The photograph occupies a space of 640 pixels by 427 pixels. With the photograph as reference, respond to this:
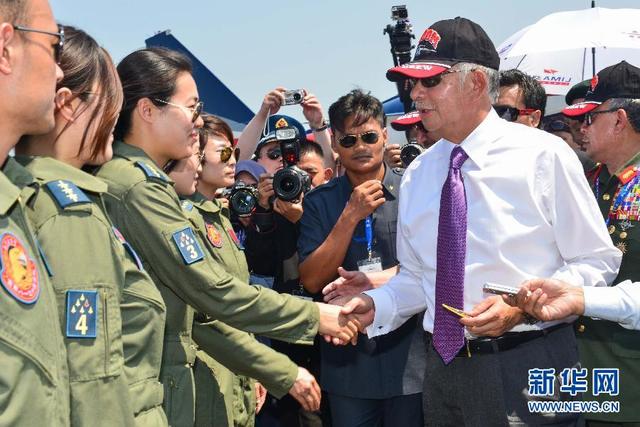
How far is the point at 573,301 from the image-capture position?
285 centimetres

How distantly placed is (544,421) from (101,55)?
207 centimetres

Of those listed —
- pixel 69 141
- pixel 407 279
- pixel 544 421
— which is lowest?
pixel 544 421

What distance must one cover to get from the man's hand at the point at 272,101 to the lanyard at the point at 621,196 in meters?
2.60

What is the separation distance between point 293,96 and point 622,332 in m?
2.90

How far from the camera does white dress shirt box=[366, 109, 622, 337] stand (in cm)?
298

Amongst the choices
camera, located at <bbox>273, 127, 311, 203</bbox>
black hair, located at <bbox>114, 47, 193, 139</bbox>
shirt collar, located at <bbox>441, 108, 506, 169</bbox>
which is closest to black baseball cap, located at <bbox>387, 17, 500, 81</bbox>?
shirt collar, located at <bbox>441, 108, 506, 169</bbox>

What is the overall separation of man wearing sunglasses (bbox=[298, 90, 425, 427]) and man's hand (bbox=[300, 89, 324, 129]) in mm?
1114

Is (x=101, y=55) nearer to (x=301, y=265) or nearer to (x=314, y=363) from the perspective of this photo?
(x=301, y=265)

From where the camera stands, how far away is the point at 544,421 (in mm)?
2936

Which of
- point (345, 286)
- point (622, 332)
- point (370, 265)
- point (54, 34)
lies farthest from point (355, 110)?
point (54, 34)

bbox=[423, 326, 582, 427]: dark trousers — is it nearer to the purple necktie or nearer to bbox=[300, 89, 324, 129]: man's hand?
the purple necktie

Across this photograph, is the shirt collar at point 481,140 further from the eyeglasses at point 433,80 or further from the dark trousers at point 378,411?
the dark trousers at point 378,411

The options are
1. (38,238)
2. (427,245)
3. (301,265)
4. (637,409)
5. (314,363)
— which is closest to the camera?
(38,238)

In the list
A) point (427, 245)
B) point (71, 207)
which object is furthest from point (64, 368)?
point (427, 245)
